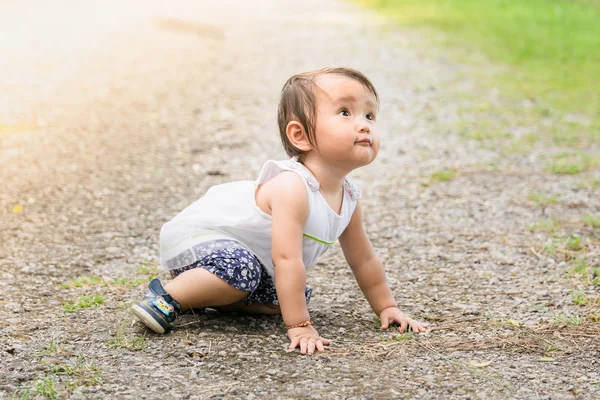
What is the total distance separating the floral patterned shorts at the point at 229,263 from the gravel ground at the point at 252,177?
0.64ft

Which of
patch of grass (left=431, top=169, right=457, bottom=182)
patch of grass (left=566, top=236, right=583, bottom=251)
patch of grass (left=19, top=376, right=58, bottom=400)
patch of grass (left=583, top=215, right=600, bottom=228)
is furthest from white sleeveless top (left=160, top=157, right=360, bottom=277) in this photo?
patch of grass (left=431, top=169, right=457, bottom=182)

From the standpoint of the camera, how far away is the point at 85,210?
4625mm

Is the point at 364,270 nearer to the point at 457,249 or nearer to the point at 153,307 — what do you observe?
the point at 153,307

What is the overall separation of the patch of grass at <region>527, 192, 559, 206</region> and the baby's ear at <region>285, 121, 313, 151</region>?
2.40 meters

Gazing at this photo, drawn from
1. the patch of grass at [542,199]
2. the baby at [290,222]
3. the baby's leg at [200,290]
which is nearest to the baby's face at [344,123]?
the baby at [290,222]

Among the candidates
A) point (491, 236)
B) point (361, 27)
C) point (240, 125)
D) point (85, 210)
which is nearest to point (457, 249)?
point (491, 236)

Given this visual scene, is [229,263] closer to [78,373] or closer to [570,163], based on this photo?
[78,373]

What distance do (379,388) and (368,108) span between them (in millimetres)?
998

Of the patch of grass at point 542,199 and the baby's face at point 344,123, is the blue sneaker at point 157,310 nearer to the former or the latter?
the baby's face at point 344,123

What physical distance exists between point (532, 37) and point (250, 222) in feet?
30.2

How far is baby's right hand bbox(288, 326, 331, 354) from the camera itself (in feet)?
9.01

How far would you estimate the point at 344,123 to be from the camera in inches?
111

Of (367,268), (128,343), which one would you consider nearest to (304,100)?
(367,268)

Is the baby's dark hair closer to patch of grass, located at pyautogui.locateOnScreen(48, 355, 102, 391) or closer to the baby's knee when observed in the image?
the baby's knee
